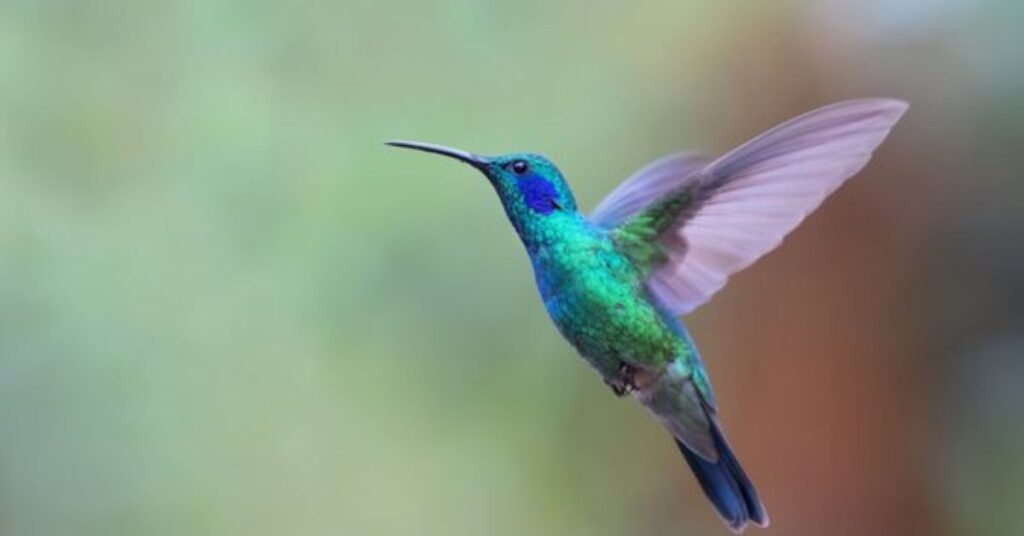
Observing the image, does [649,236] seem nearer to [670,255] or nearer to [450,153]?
[670,255]

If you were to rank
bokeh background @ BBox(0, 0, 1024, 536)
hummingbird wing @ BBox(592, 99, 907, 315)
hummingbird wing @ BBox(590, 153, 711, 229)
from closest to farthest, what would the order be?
hummingbird wing @ BBox(592, 99, 907, 315)
hummingbird wing @ BBox(590, 153, 711, 229)
bokeh background @ BBox(0, 0, 1024, 536)

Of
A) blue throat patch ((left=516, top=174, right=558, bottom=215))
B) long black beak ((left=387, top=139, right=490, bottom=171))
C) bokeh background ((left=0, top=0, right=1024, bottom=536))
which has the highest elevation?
long black beak ((left=387, top=139, right=490, bottom=171))

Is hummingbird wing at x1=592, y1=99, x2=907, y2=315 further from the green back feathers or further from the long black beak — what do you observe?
the long black beak

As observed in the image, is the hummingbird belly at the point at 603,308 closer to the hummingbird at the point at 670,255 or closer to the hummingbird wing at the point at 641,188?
the hummingbird at the point at 670,255

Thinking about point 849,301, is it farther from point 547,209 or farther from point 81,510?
point 547,209

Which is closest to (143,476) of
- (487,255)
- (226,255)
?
(226,255)

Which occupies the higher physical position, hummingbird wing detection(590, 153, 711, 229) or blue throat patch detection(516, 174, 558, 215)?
blue throat patch detection(516, 174, 558, 215)

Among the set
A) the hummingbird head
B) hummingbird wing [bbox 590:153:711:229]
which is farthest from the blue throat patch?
hummingbird wing [bbox 590:153:711:229]
